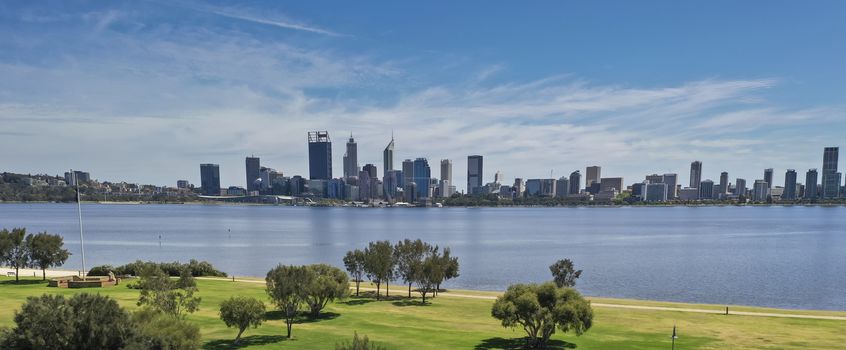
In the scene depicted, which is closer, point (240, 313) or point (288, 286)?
point (240, 313)

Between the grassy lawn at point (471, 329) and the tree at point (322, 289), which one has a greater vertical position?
the tree at point (322, 289)

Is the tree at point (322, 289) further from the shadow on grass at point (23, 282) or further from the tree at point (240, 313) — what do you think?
the shadow on grass at point (23, 282)

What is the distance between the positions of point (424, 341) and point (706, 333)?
23.3 metres

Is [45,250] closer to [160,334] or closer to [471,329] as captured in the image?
[160,334]

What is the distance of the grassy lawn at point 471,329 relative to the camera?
38.3 metres

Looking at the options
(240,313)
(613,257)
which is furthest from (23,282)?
(613,257)

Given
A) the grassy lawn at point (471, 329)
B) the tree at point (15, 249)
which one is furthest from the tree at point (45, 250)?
the grassy lawn at point (471, 329)

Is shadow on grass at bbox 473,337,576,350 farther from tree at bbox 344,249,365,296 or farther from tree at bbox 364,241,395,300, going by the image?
tree at bbox 344,249,365,296

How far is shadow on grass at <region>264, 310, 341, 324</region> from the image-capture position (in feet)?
152

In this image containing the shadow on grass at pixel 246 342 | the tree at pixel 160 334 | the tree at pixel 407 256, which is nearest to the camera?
the tree at pixel 160 334

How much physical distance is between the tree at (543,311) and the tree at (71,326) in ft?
80.5

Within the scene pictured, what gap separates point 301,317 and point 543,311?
22.5m

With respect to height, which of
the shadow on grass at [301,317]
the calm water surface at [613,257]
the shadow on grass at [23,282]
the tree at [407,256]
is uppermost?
the tree at [407,256]

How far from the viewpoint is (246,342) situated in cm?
3756
